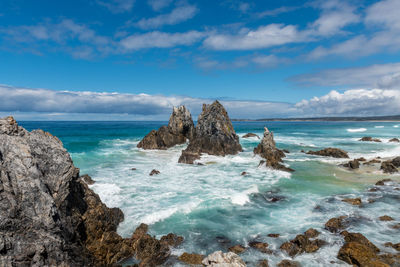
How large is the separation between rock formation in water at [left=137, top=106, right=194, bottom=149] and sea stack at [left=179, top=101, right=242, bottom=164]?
334 inches

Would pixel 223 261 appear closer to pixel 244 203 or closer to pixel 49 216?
pixel 49 216

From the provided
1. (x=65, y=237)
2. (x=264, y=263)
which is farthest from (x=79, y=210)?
(x=264, y=263)

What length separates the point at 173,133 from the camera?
2057 inches

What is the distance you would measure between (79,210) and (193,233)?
6.13 metres

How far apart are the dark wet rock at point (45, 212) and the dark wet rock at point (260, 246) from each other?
6011 mm

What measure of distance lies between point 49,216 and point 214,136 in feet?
111

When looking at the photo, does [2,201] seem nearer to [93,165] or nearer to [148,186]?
[148,186]

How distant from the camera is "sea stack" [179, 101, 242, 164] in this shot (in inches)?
1556

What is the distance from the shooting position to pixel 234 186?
72.7 ft

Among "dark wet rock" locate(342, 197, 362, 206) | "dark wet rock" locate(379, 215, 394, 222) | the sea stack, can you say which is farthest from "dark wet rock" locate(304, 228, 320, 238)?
the sea stack

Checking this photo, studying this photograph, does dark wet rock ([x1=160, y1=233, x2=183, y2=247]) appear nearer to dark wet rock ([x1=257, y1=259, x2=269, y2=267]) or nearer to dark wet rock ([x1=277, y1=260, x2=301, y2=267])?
dark wet rock ([x1=257, y1=259, x2=269, y2=267])

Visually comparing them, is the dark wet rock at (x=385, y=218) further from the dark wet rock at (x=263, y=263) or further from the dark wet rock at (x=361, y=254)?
the dark wet rock at (x=263, y=263)

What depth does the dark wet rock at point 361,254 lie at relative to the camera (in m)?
10.0

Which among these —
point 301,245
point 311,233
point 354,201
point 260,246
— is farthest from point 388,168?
point 260,246
